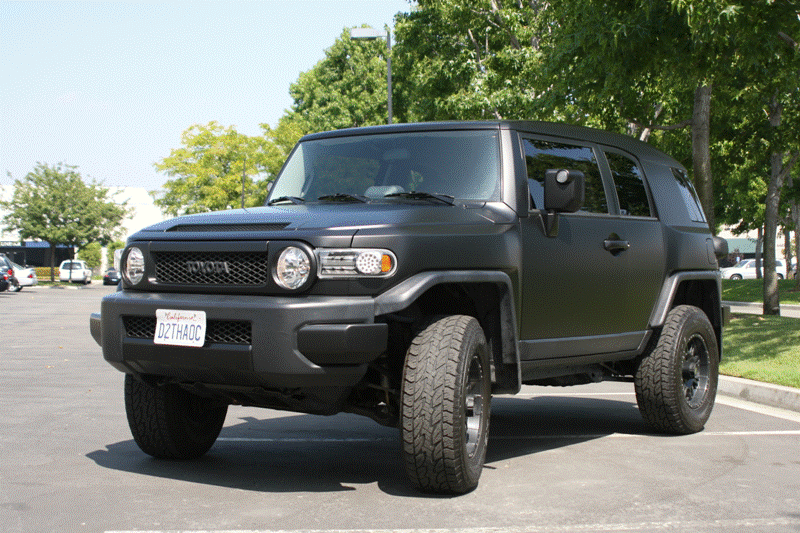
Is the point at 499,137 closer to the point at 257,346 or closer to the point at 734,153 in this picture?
the point at 257,346

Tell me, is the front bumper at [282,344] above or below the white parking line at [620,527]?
above

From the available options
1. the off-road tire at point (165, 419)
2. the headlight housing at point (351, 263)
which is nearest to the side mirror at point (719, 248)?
the headlight housing at point (351, 263)

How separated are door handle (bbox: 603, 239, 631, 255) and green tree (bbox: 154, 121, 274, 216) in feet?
159

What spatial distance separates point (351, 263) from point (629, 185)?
300cm

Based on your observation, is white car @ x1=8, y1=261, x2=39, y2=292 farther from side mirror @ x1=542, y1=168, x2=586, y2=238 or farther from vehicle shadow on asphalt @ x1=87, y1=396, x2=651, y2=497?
side mirror @ x1=542, y1=168, x2=586, y2=238

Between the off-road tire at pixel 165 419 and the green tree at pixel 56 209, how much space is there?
186ft

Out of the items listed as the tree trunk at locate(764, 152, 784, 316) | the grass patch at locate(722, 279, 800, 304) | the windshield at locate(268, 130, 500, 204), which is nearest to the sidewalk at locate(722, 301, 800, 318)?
the grass patch at locate(722, 279, 800, 304)

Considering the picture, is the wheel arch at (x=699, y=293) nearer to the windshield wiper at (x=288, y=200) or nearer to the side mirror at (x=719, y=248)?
the side mirror at (x=719, y=248)

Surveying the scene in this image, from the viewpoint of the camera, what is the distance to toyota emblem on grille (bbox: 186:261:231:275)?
484 centimetres

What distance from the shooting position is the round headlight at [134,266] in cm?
518

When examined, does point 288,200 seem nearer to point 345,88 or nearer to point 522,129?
point 522,129

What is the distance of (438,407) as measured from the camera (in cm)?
468

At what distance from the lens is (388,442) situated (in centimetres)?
672

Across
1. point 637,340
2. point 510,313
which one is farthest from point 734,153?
point 510,313
